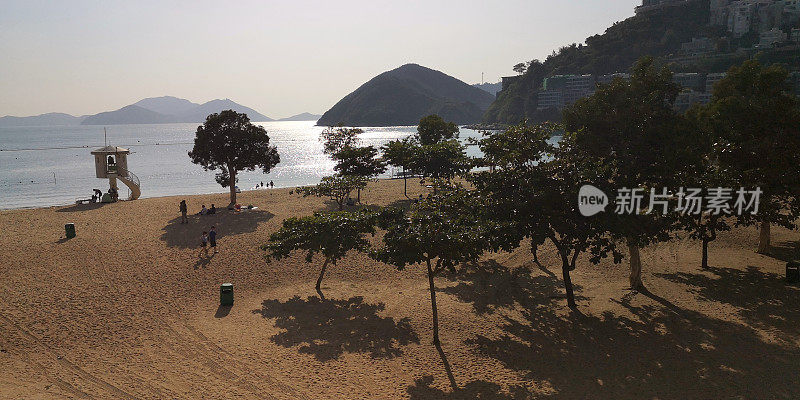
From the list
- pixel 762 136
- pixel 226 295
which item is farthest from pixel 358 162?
pixel 762 136

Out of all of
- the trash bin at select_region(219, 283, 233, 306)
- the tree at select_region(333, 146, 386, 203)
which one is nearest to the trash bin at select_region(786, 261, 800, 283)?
the trash bin at select_region(219, 283, 233, 306)

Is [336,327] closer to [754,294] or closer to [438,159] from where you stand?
[754,294]

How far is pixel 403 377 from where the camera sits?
12422 mm

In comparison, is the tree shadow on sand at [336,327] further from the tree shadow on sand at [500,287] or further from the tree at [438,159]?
the tree at [438,159]

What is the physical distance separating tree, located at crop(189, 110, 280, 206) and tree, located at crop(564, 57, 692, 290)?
88.4 feet

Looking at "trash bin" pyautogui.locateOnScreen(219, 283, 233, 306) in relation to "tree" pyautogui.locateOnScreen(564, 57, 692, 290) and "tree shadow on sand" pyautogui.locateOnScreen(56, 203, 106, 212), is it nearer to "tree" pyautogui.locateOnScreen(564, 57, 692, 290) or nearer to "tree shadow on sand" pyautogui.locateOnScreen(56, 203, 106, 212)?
"tree" pyautogui.locateOnScreen(564, 57, 692, 290)

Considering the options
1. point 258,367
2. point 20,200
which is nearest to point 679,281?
point 258,367

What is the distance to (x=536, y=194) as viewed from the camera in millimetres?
14672

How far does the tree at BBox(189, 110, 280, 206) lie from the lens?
35188 millimetres

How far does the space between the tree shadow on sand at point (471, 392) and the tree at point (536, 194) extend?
13.5 ft

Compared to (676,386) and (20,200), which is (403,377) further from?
(20,200)

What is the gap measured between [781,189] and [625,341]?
1097cm

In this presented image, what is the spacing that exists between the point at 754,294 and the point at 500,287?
32.0 feet

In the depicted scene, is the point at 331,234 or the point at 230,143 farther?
the point at 230,143
